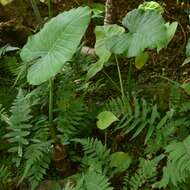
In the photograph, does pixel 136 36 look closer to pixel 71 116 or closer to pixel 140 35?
pixel 140 35

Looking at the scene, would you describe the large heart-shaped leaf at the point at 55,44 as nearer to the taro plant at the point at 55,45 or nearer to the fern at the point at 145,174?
the taro plant at the point at 55,45

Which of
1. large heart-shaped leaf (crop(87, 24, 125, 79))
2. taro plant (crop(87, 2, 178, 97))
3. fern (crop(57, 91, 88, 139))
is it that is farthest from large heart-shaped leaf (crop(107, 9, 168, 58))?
fern (crop(57, 91, 88, 139))

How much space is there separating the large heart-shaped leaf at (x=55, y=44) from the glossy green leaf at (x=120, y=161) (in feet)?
1.90

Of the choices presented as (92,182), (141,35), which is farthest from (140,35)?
(92,182)

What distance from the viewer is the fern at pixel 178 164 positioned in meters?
1.82

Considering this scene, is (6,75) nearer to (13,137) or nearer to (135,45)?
(13,137)

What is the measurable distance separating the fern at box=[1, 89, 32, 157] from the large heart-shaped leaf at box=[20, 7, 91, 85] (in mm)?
322

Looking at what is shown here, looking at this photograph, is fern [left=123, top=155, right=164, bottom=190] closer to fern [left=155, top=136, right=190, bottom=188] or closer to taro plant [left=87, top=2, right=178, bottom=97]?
fern [left=155, top=136, right=190, bottom=188]

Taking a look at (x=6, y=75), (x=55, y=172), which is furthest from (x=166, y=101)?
(x=6, y=75)

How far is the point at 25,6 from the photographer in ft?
10.7

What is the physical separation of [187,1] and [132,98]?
0.98 meters

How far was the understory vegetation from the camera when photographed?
1.97 m

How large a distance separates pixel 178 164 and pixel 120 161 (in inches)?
16.2

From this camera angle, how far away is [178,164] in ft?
6.03
